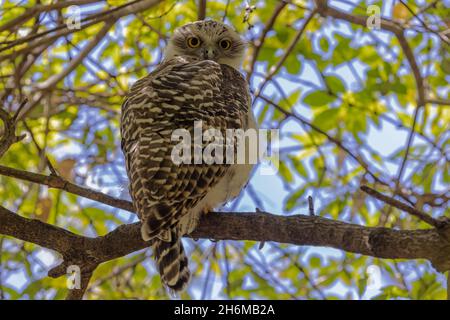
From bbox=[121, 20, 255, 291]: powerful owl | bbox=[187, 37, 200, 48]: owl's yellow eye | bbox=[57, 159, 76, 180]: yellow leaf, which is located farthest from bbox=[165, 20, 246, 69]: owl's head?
bbox=[57, 159, 76, 180]: yellow leaf

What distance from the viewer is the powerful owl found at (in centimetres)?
323

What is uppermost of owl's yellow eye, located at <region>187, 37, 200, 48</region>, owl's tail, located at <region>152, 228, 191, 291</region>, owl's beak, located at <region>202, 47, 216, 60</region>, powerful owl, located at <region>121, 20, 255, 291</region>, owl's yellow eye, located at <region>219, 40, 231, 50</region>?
owl's yellow eye, located at <region>219, 40, 231, 50</region>

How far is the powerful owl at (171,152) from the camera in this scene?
323cm

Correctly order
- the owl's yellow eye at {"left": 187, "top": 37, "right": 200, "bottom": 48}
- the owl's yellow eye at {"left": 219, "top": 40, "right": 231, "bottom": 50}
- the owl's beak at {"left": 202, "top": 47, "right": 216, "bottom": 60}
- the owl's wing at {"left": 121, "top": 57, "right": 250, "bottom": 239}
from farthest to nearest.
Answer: the owl's yellow eye at {"left": 219, "top": 40, "right": 231, "bottom": 50}
the owl's yellow eye at {"left": 187, "top": 37, "right": 200, "bottom": 48}
the owl's beak at {"left": 202, "top": 47, "right": 216, "bottom": 60}
the owl's wing at {"left": 121, "top": 57, "right": 250, "bottom": 239}

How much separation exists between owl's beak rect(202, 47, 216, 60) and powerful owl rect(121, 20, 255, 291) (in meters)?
0.37

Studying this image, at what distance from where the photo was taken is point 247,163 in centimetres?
386

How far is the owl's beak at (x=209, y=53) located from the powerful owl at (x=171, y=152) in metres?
0.37

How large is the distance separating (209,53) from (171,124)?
1455 mm

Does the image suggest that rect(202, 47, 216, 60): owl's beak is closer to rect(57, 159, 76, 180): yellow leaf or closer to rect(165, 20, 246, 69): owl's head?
rect(165, 20, 246, 69): owl's head

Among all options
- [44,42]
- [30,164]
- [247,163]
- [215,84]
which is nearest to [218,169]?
[247,163]

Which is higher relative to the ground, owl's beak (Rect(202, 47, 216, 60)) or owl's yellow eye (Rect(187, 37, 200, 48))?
owl's yellow eye (Rect(187, 37, 200, 48))

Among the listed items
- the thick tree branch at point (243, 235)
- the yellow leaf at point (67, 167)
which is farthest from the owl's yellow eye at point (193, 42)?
the thick tree branch at point (243, 235)

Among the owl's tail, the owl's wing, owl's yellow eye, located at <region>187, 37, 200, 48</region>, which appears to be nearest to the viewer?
the owl's wing

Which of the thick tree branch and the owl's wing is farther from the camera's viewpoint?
the owl's wing
